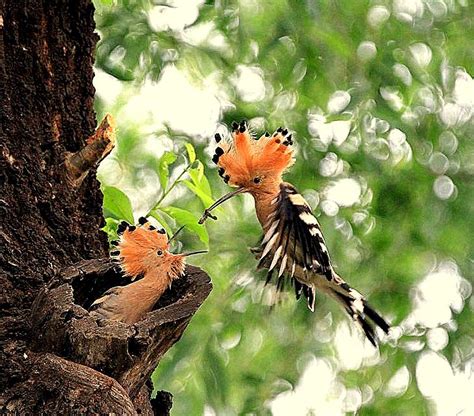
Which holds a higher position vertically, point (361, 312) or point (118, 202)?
point (118, 202)

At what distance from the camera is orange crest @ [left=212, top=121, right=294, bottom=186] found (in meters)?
1.18

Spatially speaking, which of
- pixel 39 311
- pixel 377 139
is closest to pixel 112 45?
pixel 377 139

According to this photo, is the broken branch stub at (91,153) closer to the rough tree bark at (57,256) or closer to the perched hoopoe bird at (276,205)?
the rough tree bark at (57,256)

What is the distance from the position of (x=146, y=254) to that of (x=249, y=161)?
0.60ft

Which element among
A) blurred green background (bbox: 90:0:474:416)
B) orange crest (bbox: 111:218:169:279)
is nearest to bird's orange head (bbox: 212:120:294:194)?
orange crest (bbox: 111:218:169:279)

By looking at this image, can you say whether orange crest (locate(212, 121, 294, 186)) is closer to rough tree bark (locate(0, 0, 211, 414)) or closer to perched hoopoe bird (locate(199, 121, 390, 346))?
perched hoopoe bird (locate(199, 121, 390, 346))

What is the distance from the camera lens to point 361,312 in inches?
49.8

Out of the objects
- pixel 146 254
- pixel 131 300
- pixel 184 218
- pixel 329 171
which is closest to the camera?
pixel 131 300

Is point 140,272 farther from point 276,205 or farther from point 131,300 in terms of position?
point 276,205

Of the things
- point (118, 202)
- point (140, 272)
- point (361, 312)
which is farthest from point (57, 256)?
point (361, 312)

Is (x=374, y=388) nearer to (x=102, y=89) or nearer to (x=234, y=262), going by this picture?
(x=234, y=262)

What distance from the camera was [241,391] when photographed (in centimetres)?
255

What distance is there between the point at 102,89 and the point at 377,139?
79cm

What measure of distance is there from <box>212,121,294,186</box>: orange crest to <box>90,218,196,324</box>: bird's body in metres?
0.13
